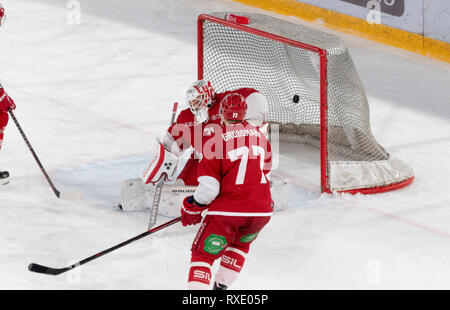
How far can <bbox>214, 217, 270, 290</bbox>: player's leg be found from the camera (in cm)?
345

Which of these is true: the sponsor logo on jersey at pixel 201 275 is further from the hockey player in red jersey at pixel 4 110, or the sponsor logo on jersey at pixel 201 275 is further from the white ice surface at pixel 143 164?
the hockey player in red jersey at pixel 4 110

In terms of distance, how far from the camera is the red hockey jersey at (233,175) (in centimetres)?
334

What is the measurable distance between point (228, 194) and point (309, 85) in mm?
2217

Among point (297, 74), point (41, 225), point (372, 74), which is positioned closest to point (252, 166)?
point (41, 225)

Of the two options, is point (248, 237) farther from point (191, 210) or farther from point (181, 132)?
point (181, 132)

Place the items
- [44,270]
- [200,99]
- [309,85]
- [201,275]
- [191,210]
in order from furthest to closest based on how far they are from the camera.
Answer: [309,85]
[200,99]
[44,270]
[191,210]
[201,275]

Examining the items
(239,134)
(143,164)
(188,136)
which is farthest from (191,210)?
(143,164)

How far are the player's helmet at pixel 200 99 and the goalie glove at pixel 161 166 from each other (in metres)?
0.26

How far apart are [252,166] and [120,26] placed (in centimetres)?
532

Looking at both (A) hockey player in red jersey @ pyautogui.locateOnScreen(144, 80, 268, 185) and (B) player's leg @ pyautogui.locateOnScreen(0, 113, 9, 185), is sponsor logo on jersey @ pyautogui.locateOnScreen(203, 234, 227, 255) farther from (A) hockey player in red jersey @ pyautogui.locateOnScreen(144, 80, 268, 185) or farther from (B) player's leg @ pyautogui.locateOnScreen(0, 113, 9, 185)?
(B) player's leg @ pyautogui.locateOnScreen(0, 113, 9, 185)

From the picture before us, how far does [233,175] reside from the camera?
132 inches

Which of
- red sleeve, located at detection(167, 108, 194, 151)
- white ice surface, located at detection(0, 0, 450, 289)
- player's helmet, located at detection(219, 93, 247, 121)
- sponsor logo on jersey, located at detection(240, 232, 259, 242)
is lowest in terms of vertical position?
white ice surface, located at detection(0, 0, 450, 289)

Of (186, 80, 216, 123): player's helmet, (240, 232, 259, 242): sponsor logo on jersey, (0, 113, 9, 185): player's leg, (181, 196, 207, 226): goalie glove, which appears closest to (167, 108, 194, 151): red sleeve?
(186, 80, 216, 123): player's helmet

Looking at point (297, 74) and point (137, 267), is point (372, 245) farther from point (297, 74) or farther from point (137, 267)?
point (297, 74)
